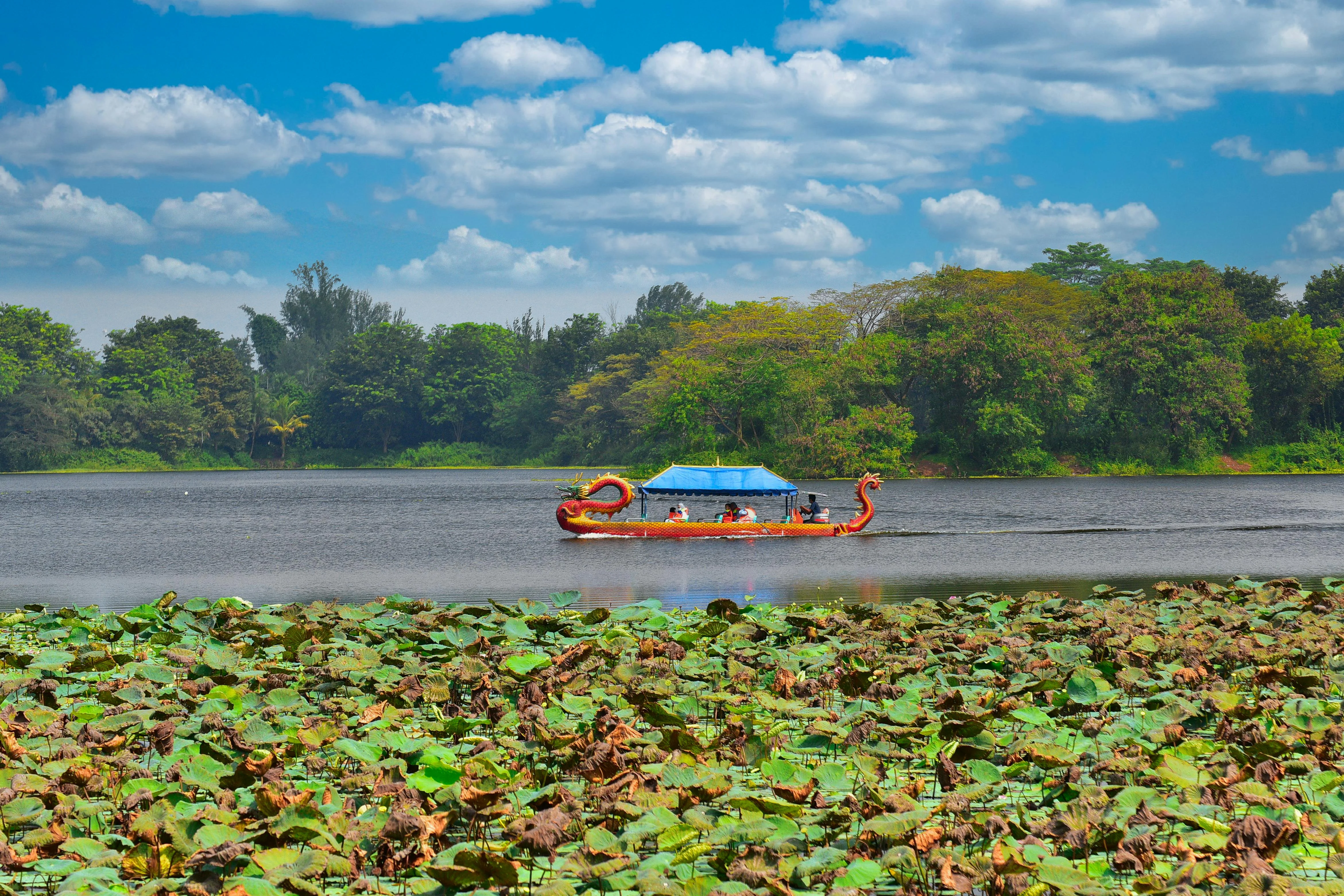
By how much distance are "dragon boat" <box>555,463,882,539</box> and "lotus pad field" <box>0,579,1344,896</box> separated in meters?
15.5

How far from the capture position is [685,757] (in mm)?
6027

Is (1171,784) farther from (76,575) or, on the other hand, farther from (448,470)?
(448,470)

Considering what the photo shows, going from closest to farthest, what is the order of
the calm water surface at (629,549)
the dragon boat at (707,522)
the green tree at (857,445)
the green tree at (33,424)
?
the calm water surface at (629,549) < the dragon boat at (707,522) < the green tree at (857,445) < the green tree at (33,424)

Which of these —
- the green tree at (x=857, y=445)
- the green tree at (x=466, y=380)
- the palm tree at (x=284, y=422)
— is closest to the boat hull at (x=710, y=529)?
the green tree at (x=857, y=445)

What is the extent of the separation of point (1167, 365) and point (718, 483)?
38487 millimetres

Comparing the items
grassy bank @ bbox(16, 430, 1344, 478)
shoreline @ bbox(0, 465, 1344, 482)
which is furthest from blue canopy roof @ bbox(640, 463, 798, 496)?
grassy bank @ bbox(16, 430, 1344, 478)

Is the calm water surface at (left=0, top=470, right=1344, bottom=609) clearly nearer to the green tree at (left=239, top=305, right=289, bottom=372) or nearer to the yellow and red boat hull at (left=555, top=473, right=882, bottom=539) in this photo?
the yellow and red boat hull at (left=555, top=473, right=882, bottom=539)

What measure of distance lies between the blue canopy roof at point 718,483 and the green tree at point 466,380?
195 feet

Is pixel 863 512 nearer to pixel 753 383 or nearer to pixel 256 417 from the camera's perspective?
pixel 753 383

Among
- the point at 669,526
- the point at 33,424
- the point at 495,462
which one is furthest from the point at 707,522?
the point at 33,424

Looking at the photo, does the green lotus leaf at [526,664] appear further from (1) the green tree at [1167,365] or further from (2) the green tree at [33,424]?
(2) the green tree at [33,424]

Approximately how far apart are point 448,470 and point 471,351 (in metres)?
9.48

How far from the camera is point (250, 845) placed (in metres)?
4.79

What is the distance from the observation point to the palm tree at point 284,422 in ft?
283
